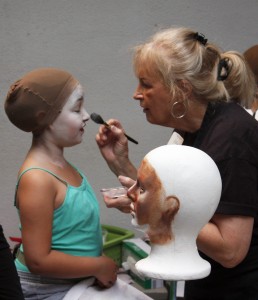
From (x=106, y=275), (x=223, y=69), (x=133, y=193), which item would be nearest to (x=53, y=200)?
(x=106, y=275)

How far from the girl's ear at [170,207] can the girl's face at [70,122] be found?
2.06ft

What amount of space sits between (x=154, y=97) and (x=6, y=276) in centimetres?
62

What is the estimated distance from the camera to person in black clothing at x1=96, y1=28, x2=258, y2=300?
122 centimetres

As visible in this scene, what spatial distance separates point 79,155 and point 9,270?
66.8 inches

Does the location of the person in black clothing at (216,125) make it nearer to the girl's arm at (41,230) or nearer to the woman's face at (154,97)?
the woman's face at (154,97)

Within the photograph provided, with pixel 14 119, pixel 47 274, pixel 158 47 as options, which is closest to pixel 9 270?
pixel 47 274

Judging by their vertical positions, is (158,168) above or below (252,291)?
above

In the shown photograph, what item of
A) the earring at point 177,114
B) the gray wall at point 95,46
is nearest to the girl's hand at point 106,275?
the earring at point 177,114

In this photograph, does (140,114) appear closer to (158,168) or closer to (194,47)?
(194,47)

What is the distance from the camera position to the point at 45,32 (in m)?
2.71

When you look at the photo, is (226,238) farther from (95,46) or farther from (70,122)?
(95,46)

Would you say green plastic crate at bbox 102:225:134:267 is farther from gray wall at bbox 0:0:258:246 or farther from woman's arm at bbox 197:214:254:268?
woman's arm at bbox 197:214:254:268

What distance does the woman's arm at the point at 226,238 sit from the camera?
118 centimetres

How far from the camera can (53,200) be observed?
149 centimetres
